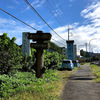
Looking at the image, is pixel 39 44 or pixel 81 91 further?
pixel 39 44

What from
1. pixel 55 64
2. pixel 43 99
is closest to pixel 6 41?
pixel 43 99

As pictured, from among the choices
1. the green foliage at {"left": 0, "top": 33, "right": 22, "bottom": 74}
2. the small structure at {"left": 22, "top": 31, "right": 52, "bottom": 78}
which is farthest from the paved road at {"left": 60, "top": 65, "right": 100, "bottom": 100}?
the green foliage at {"left": 0, "top": 33, "right": 22, "bottom": 74}

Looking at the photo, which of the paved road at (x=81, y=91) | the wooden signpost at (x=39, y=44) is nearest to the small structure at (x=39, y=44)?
the wooden signpost at (x=39, y=44)

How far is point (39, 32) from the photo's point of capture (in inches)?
334

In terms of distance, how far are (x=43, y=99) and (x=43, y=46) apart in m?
4.37

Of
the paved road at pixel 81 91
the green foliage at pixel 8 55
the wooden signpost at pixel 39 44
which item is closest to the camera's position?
the paved road at pixel 81 91

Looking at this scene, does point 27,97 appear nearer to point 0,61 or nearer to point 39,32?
point 0,61

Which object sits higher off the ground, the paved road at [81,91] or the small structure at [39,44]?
the small structure at [39,44]

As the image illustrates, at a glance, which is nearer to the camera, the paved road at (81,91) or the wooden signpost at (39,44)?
the paved road at (81,91)

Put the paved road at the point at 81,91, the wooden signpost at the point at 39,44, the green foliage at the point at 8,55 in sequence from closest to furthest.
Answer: the paved road at the point at 81,91 < the green foliage at the point at 8,55 < the wooden signpost at the point at 39,44

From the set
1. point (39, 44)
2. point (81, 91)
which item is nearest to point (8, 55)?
point (39, 44)

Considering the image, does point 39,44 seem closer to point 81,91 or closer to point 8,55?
point 8,55

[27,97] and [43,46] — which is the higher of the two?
[43,46]

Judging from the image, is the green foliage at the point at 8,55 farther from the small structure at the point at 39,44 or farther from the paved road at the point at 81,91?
the paved road at the point at 81,91
